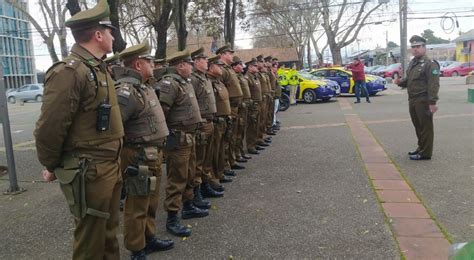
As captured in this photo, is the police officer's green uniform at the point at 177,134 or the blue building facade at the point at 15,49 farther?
the blue building facade at the point at 15,49

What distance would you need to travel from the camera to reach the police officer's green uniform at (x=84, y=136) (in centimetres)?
279

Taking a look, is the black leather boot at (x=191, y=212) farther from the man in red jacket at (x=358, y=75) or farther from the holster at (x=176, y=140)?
the man in red jacket at (x=358, y=75)

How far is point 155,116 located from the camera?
3.73 m

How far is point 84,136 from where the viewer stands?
2896mm

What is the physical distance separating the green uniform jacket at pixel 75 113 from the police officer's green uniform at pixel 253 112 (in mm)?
5422

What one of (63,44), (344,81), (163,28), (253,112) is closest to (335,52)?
(344,81)

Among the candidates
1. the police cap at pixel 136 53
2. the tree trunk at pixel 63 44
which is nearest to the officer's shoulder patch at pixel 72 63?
the police cap at pixel 136 53

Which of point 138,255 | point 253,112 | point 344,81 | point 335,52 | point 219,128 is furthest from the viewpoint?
point 335,52

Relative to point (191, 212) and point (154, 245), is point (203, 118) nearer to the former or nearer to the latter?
point (191, 212)

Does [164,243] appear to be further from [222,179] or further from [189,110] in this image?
[222,179]

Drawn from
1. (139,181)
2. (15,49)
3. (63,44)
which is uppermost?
(15,49)

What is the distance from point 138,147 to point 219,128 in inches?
87.4

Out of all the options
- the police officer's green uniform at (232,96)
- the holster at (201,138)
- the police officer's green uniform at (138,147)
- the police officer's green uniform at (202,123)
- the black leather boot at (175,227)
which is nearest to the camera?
the police officer's green uniform at (138,147)

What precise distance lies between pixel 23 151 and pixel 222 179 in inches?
241
